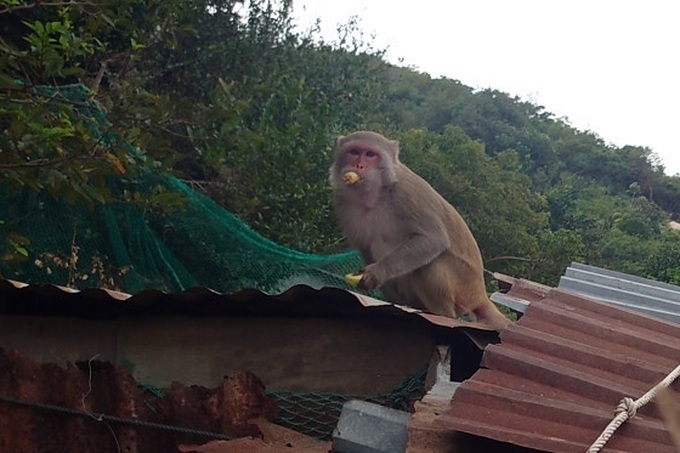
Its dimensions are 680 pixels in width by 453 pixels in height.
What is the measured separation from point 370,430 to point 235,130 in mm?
5055

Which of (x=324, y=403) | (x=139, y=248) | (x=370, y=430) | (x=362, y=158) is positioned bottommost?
(x=324, y=403)

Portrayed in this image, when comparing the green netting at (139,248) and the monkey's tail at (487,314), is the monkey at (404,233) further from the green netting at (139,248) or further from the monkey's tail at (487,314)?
the green netting at (139,248)

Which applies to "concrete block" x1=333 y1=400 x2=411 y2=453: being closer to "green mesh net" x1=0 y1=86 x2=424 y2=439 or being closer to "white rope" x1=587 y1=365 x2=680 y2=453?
"white rope" x1=587 y1=365 x2=680 y2=453

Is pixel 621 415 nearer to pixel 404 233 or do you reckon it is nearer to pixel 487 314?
pixel 487 314

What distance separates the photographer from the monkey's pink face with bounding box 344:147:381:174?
5.12 m

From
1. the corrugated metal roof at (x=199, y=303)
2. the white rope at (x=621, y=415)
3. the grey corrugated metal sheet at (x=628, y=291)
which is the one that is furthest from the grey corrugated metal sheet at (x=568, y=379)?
the grey corrugated metal sheet at (x=628, y=291)

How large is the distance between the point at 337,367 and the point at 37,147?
1.67 m

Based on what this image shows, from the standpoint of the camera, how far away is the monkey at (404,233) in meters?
4.85

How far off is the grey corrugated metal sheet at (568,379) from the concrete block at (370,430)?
200mm

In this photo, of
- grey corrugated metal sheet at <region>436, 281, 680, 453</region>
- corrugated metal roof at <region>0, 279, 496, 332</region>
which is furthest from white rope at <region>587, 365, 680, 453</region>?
corrugated metal roof at <region>0, 279, 496, 332</region>

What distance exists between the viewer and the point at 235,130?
7043 millimetres

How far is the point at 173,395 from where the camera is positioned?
8.87 feet

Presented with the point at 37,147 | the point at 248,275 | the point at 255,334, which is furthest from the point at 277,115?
the point at 255,334

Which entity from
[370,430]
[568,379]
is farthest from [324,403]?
[568,379]
